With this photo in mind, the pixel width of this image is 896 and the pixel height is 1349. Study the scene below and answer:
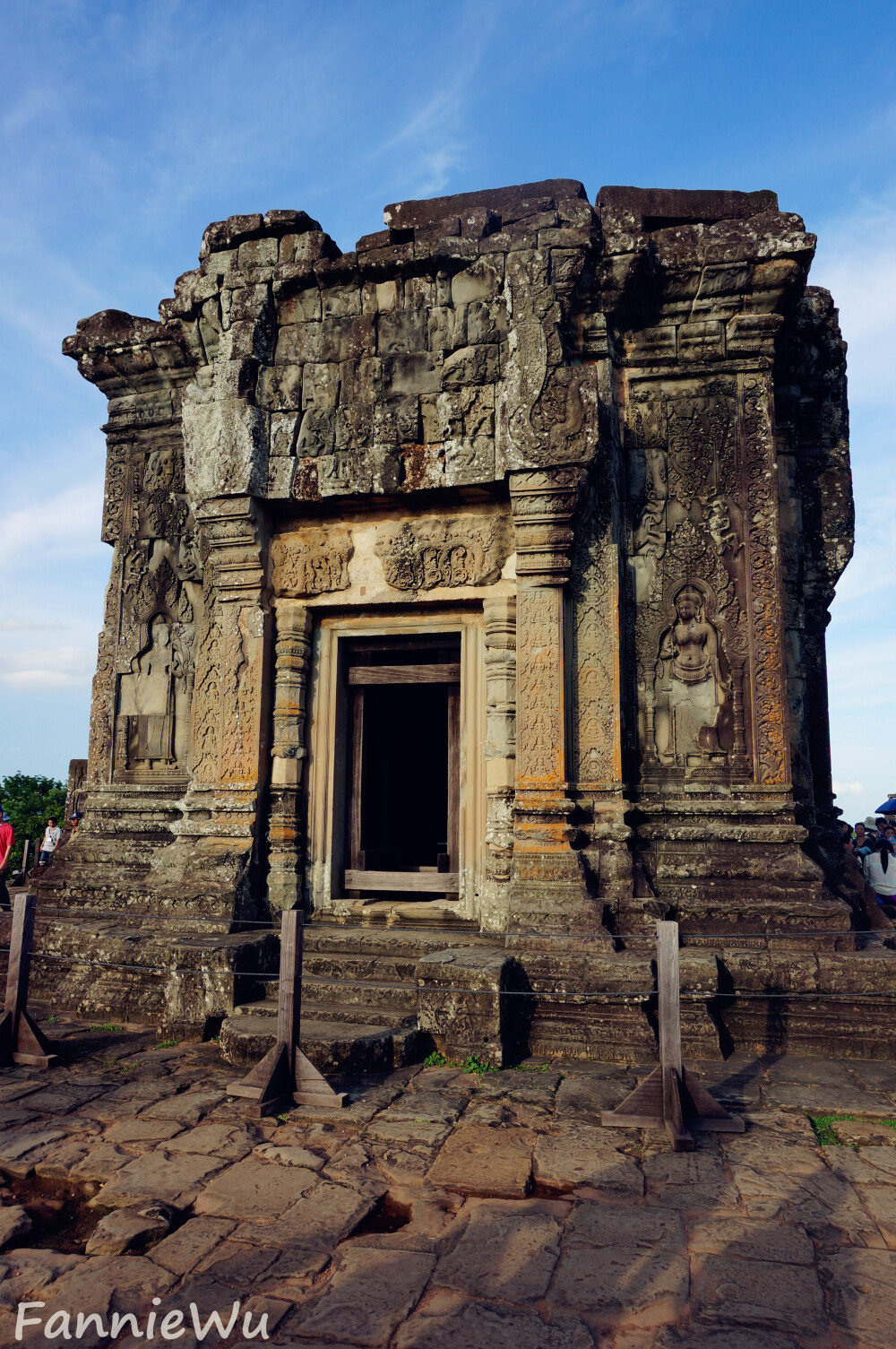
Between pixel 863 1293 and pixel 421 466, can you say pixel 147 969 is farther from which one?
pixel 863 1293

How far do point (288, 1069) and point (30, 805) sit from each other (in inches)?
623

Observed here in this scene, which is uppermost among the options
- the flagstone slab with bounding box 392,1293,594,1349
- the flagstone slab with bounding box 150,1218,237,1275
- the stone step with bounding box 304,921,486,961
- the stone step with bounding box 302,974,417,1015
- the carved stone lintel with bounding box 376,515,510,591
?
the carved stone lintel with bounding box 376,515,510,591

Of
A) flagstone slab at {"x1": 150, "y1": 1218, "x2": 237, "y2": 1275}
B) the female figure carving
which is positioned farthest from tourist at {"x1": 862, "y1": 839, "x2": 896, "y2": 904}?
flagstone slab at {"x1": 150, "y1": 1218, "x2": 237, "y2": 1275}

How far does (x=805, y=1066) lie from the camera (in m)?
4.70

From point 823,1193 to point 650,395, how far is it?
17.6 feet

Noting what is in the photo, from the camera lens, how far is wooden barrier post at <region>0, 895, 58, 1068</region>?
486cm

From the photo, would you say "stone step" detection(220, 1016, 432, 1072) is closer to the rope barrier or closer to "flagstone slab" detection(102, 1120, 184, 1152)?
the rope barrier

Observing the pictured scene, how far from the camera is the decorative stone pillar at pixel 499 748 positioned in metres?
5.97

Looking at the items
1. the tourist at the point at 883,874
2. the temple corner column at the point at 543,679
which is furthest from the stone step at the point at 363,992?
the tourist at the point at 883,874

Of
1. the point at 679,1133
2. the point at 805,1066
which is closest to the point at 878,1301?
the point at 679,1133

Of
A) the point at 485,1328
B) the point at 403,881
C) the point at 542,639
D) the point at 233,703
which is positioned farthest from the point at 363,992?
the point at 485,1328

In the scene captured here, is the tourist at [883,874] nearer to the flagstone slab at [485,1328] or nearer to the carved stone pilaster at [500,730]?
the carved stone pilaster at [500,730]

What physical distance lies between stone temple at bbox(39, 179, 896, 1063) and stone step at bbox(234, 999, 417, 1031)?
0.10 m

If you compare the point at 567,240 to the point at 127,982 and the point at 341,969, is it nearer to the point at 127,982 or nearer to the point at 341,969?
the point at 341,969
